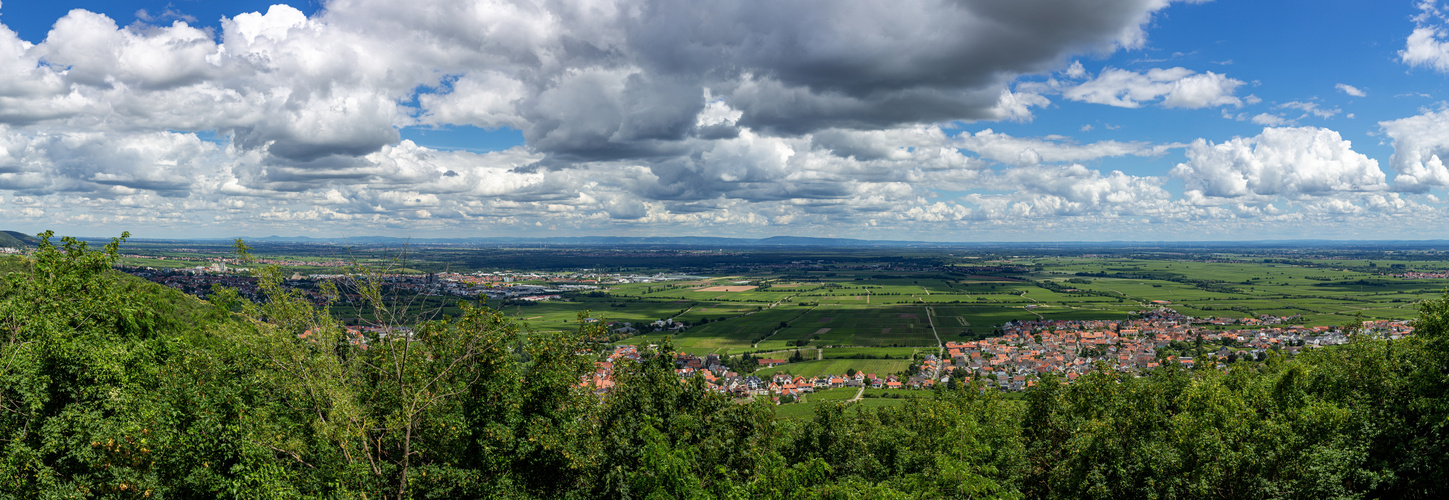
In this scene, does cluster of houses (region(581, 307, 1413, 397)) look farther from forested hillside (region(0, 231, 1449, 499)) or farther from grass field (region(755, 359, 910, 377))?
forested hillside (region(0, 231, 1449, 499))

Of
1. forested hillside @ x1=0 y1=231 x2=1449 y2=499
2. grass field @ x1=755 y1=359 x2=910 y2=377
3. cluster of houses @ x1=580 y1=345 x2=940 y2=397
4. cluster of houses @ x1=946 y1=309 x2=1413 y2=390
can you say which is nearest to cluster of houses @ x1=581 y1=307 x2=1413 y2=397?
cluster of houses @ x1=580 y1=345 x2=940 y2=397

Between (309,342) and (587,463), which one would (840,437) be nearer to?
(587,463)

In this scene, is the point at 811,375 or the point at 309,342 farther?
the point at 811,375

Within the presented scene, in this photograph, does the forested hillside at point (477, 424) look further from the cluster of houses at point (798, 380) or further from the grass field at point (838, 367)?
the grass field at point (838, 367)

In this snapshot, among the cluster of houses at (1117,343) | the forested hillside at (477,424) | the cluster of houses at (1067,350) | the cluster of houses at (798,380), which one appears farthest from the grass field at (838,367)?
the forested hillside at (477,424)

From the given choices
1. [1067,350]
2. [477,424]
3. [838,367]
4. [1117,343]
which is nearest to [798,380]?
[838,367]

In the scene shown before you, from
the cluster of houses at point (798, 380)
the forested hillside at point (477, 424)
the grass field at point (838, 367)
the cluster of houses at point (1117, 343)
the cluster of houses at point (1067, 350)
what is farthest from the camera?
the grass field at point (838, 367)

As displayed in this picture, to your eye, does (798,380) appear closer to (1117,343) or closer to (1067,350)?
(1067,350)

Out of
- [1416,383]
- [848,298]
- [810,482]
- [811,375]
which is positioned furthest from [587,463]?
[848,298]
